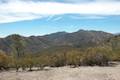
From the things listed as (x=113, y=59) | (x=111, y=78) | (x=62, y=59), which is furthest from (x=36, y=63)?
(x=111, y=78)

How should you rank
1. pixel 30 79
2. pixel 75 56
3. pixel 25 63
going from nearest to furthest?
pixel 30 79 < pixel 25 63 < pixel 75 56

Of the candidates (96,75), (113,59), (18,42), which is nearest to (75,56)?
(113,59)

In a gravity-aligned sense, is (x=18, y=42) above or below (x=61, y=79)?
above

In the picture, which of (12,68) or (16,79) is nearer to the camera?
(16,79)

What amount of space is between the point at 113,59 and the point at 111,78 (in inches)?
2380

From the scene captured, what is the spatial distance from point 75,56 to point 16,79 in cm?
5169

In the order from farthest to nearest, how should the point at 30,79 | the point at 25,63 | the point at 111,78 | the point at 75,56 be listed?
the point at 75,56 → the point at 25,63 → the point at 30,79 → the point at 111,78

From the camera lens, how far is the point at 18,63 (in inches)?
4441

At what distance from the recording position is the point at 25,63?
111062 mm

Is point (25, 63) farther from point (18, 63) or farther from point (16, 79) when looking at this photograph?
point (16, 79)

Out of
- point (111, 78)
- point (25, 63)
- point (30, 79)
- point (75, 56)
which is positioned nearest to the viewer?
point (111, 78)

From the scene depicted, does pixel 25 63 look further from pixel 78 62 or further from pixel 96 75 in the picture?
pixel 96 75

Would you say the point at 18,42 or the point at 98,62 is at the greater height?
the point at 18,42

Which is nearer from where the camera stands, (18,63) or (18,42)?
(18,63)
